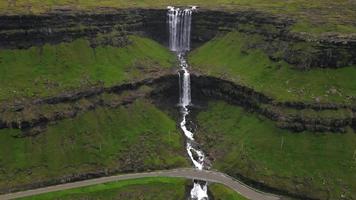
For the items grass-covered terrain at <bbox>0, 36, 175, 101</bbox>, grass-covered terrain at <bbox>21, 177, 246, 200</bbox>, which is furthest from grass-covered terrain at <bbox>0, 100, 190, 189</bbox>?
grass-covered terrain at <bbox>0, 36, 175, 101</bbox>

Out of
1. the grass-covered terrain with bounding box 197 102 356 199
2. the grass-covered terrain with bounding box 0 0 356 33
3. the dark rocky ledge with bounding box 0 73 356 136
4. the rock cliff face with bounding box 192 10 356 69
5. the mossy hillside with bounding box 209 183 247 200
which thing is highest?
the grass-covered terrain with bounding box 0 0 356 33

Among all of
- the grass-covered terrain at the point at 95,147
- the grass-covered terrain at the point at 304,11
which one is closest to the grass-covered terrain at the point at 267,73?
the grass-covered terrain at the point at 304,11

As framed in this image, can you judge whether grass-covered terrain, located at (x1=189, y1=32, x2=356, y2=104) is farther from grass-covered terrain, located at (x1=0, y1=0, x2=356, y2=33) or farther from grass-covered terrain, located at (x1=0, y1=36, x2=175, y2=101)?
grass-covered terrain, located at (x1=0, y1=36, x2=175, y2=101)

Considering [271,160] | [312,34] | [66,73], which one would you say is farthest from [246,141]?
[66,73]

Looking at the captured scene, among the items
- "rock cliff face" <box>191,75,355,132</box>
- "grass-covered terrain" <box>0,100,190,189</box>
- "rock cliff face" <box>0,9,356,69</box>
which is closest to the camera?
"grass-covered terrain" <box>0,100,190,189</box>

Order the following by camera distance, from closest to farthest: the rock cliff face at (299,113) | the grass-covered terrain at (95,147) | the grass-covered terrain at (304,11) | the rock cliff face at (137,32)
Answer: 1. the grass-covered terrain at (95,147)
2. the rock cliff face at (299,113)
3. the rock cliff face at (137,32)
4. the grass-covered terrain at (304,11)

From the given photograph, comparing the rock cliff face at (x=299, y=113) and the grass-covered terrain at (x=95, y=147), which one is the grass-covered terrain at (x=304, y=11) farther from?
the grass-covered terrain at (x=95, y=147)

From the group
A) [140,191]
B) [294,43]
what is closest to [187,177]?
[140,191]
